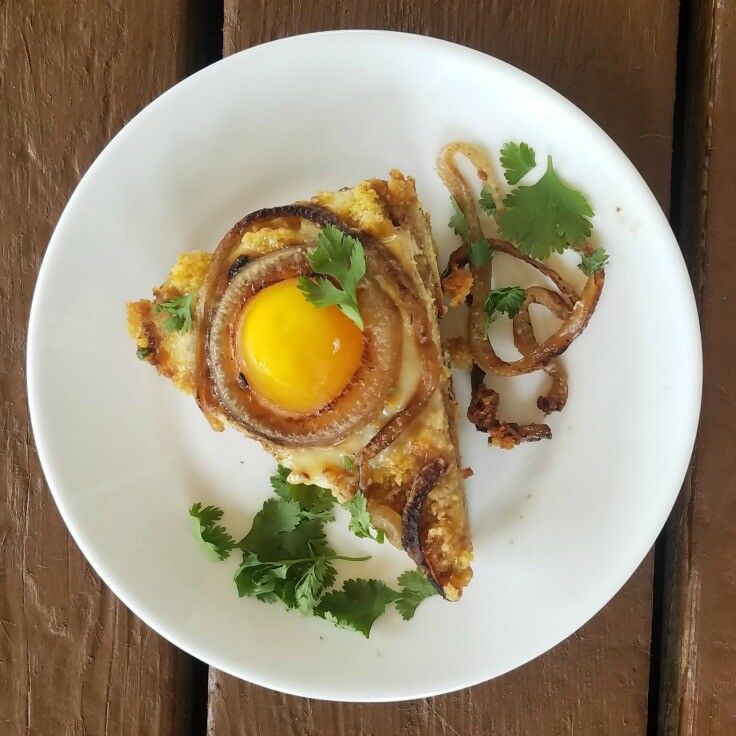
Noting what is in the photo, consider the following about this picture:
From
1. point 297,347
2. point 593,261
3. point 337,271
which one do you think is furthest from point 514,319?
point 297,347

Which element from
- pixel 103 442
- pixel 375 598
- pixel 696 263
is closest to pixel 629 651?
pixel 375 598

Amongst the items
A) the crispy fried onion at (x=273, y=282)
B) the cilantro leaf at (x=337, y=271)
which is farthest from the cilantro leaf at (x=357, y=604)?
the cilantro leaf at (x=337, y=271)

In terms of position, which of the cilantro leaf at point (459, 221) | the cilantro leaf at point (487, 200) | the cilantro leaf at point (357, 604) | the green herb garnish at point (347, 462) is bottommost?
the cilantro leaf at point (357, 604)

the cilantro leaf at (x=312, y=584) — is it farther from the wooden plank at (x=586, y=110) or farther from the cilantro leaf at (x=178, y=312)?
the cilantro leaf at (x=178, y=312)

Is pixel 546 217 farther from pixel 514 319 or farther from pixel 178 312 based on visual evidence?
pixel 178 312

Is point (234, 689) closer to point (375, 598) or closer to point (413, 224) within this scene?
point (375, 598)

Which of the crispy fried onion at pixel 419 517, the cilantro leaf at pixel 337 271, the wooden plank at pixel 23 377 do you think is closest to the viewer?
the cilantro leaf at pixel 337 271

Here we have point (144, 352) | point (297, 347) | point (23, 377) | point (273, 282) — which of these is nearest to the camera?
point (297, 347)
